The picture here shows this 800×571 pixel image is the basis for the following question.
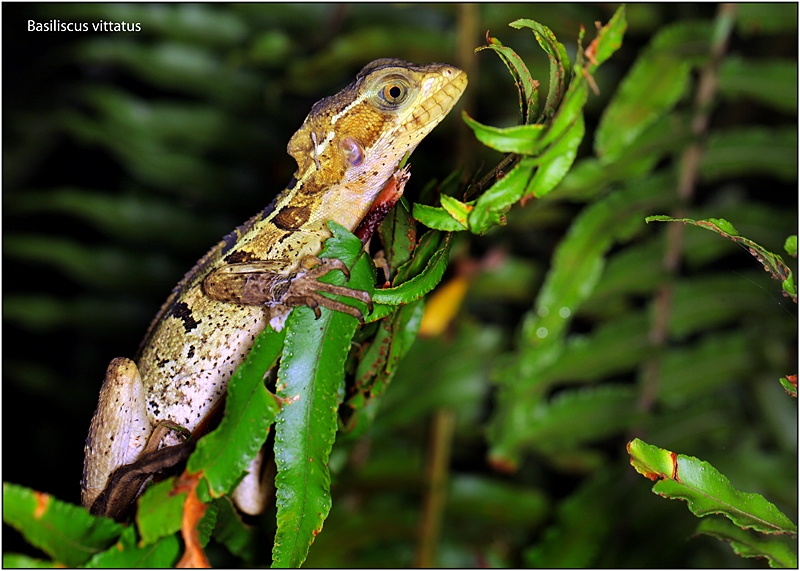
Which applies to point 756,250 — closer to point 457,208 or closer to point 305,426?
point 457,208

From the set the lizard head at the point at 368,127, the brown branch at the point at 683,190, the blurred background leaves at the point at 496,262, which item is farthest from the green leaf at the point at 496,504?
the lizard head at the point at 368,127

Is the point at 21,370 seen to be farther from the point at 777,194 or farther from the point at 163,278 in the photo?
the point at 777,194

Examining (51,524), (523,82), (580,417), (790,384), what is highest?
(523,82)

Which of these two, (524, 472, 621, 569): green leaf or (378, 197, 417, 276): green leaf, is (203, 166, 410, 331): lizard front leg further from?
(524, 472, 621, 569): green leaf

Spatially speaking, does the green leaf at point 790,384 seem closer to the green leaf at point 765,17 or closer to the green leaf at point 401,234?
the green leaf at point 401,234

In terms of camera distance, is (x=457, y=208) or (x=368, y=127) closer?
(x=457, y=208)

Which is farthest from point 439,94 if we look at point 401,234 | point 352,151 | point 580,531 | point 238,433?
point 580,531

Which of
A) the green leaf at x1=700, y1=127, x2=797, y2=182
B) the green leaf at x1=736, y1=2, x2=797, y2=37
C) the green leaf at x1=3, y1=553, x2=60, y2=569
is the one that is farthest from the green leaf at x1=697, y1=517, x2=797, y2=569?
the green leaf at x1=736, y1=2, x2=797, y2=37

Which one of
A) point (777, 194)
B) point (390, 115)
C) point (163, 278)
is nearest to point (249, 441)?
point (390, 115)
